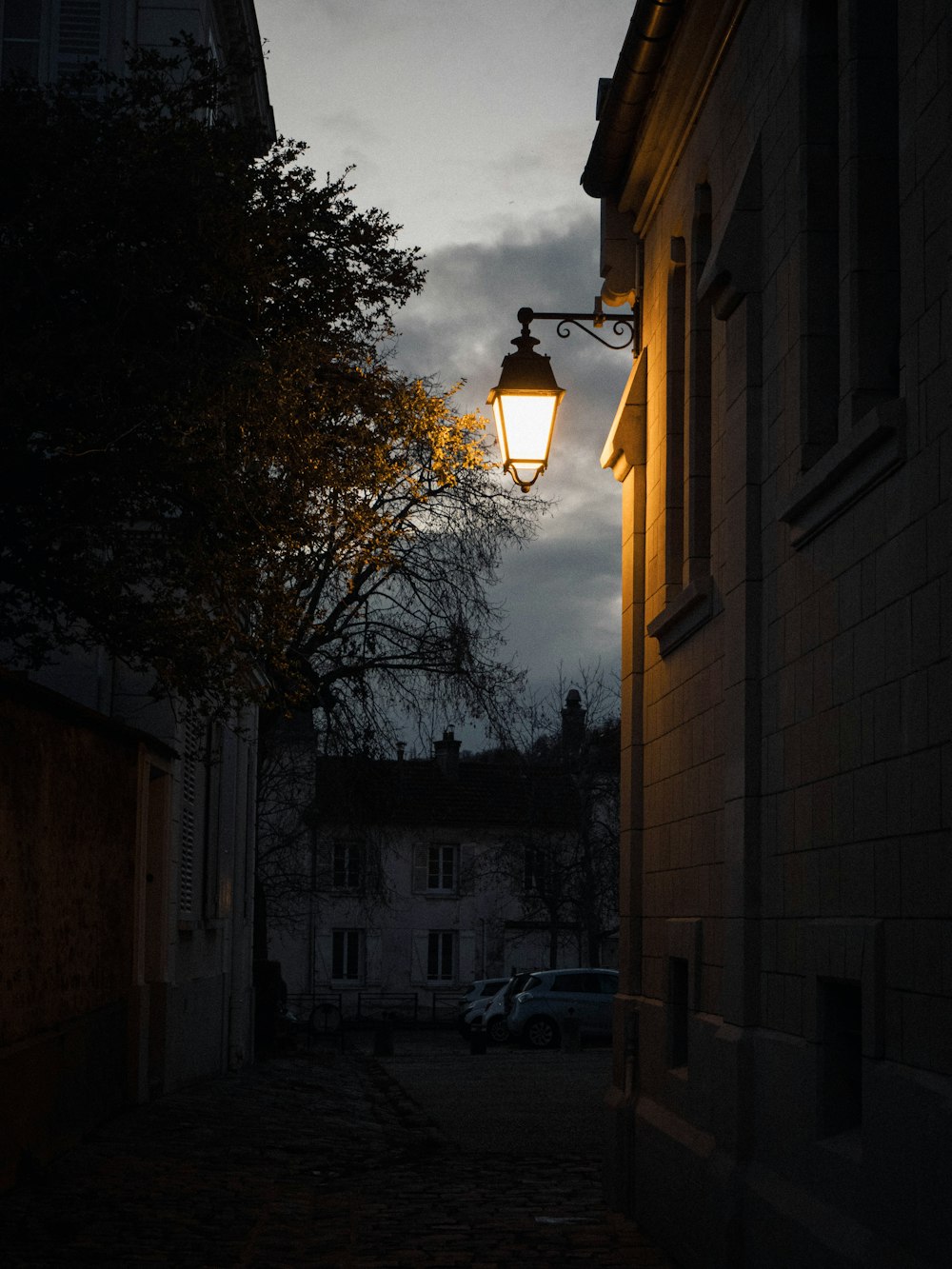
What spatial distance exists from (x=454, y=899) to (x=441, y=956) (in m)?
2.03

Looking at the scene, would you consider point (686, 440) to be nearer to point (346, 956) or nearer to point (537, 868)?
point (537, 868)

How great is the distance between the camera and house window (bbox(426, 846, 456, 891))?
202ft

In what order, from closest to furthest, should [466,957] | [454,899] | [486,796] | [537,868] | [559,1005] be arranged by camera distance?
1. [559,1005]
2. [537,868]
3. [466,957]
4. [454,899]
5. [486,796]

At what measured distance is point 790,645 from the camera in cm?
741

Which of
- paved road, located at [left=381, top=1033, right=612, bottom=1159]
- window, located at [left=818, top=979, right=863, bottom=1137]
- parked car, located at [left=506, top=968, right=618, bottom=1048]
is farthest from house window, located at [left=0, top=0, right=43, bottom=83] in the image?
parked car, located at [left=506, top=968, right=618, bottom=1048]

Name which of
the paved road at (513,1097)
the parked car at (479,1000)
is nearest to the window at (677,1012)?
the paved road at (513,1097)

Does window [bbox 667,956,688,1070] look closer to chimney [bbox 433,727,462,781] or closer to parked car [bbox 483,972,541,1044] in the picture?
parked car [bbox 483,972,541,1044]

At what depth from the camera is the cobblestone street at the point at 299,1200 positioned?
8.95 metres

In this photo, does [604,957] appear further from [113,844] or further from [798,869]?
[798,869]

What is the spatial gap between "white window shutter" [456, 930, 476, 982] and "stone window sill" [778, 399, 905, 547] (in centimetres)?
5447

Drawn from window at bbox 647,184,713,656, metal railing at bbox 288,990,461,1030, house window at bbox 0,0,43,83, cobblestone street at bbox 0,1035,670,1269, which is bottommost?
metal railing at bbox 288,990,461,1030

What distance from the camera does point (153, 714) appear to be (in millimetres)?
17688

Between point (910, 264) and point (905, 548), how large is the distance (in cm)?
94

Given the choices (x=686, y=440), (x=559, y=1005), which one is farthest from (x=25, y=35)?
(x=559, y=1005)
